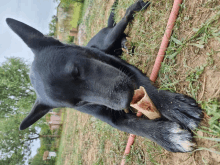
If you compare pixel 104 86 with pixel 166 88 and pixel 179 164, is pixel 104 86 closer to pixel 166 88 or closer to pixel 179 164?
pixel 166 88

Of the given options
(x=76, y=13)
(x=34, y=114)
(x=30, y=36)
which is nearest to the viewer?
(x=30, y=36)

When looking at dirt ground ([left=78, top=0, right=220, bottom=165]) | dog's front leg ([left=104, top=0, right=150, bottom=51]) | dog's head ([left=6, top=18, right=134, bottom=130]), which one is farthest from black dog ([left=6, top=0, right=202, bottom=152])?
dog's front leg ([left=104, top=0, right=150, bottom=51])

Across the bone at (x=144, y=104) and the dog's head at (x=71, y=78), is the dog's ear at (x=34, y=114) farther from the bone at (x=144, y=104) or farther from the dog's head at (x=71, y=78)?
the bone at (x=144, y=104)

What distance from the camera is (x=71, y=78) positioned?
2.09 meters

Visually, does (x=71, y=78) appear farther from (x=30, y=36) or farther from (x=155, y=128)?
(x=155, y=128)

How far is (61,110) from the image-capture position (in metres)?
19.9

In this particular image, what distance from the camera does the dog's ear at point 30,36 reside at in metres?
2.26

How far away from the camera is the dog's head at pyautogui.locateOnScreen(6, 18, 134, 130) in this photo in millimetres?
1951

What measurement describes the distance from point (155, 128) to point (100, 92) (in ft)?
2.65

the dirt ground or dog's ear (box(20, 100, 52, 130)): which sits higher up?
the dirt ground

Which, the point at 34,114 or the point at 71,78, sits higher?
the point at 71,78

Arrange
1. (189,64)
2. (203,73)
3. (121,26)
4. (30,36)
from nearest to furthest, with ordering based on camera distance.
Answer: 1. (203,73)
2. (189,64)
3. (30,36)
4. (121,26)

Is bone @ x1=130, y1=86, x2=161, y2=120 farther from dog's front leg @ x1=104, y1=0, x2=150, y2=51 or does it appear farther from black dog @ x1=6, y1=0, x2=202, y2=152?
dog's front leg @ x1=104, y1=0, x2=150, y2=51

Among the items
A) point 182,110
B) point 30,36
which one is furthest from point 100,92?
point 30,36
